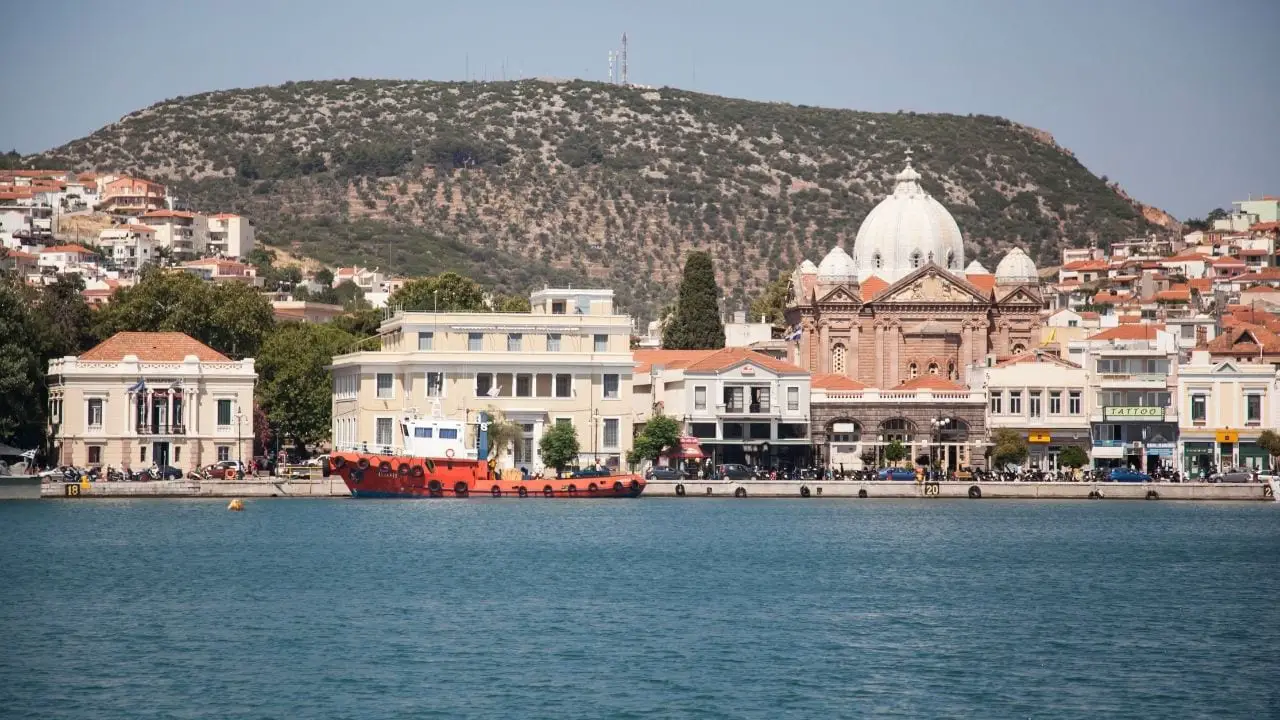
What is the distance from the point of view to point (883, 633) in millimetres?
45531

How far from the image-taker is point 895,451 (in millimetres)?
99062

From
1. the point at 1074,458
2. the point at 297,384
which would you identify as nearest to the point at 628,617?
the point at 1074,458

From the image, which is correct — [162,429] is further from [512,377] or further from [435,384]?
[512,377]

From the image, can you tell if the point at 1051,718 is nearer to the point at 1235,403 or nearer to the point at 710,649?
the point at 710,649

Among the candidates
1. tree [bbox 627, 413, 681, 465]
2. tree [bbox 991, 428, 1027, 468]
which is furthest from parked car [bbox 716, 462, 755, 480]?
tree [bbox 991, 428, 1027, 468]

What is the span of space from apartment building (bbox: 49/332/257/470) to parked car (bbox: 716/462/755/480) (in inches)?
815

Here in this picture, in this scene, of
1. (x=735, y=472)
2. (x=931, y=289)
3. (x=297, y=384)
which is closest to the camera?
(x=735, y=472)

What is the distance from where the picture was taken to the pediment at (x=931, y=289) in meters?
113

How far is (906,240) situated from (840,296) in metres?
6.61

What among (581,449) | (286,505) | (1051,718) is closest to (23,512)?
(286,505)

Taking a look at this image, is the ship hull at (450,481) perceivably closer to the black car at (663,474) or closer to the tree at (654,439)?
the black car at (663,474)

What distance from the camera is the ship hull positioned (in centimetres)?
8600

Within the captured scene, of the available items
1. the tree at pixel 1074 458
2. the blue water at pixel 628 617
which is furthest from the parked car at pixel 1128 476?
the blue water at pixel 628 617

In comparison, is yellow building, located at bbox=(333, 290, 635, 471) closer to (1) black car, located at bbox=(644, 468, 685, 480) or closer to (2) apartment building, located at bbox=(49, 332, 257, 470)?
(1) black car, located at bbox=(644, 468, 685, 480)
